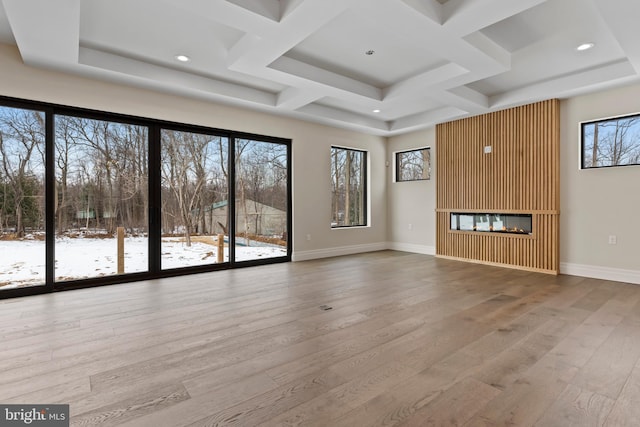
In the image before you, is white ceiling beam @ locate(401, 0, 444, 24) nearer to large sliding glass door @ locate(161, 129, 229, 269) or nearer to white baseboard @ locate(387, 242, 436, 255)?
large sliding glass door @ locate(161, 129, 229, 269)

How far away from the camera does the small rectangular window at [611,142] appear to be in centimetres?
443

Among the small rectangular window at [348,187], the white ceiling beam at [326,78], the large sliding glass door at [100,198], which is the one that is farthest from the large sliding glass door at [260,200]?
the white ceiling beam at [326,78]

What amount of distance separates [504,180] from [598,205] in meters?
1.34

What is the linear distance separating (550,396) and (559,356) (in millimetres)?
620

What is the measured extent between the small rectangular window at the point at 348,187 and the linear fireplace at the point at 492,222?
6.67 feet

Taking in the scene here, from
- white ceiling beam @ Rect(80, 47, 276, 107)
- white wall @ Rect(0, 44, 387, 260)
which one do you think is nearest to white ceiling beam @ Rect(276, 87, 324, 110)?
white ceiling beam @ Rect(80, 47, 276, 107)

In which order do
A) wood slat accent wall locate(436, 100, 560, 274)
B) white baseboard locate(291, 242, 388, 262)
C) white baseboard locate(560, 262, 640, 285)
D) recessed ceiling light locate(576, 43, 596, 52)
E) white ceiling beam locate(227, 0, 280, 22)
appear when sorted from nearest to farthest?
white ceiling beam locate(227, 0, 280, 22)
recessed ceiling light locate(576, 43, 596, 52)
white baseboard locate(560, 262, 640, 285)
wood slat accent wall locate(436, 100, 560, 274)
white baseboard locate(291, 242, 388, 262)

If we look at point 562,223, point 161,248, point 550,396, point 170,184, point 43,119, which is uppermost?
point 43,119

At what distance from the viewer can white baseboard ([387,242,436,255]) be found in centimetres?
694

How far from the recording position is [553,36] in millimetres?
3523

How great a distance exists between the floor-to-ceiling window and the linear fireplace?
354cm

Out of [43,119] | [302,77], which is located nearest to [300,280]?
[302,77]

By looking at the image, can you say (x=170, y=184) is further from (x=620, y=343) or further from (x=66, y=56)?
(x=620, y=343)

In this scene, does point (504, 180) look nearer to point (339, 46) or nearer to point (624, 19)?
point (624, 19)
